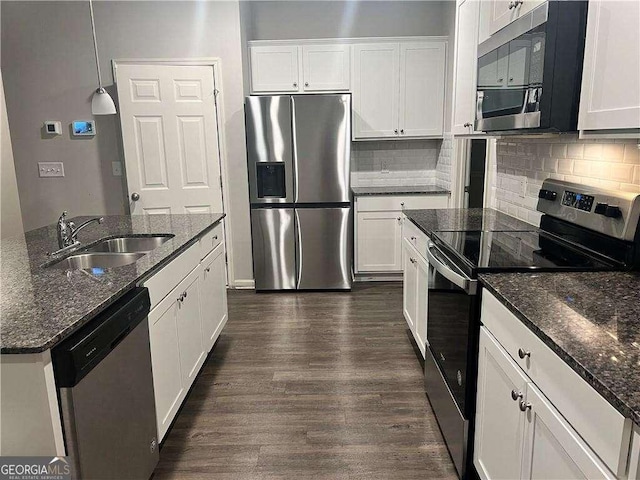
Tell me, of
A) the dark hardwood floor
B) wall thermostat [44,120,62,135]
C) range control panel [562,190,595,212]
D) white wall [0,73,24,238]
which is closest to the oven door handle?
range control panel [562,190,595,212]

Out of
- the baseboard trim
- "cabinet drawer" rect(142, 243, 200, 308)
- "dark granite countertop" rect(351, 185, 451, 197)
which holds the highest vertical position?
"dark granite countertop" rect(351, 185, 451, 197)

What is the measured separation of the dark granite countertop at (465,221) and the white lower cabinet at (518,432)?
998 millimetres

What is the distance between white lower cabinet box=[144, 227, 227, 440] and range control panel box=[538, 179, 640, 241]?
6.05 feet

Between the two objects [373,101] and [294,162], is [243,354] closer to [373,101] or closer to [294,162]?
[294,162]

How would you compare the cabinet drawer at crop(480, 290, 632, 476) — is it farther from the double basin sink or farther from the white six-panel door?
the white six-panel door

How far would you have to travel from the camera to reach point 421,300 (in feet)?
8.84

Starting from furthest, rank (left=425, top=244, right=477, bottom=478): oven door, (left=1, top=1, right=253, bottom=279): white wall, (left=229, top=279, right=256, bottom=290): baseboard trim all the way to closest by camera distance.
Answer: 1. (left=229, top=279, right=256, bottom=290): baseboard trim
2. (left=1, top=1, right=253, bottom=279): white wall
3. (left=425, top=244, right=477, bottom=478): oven door

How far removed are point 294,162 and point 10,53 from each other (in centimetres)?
277

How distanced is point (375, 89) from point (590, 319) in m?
3.60

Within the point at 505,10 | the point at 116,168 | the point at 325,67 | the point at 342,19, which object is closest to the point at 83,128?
the point at 116,168

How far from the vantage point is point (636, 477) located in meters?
0.87

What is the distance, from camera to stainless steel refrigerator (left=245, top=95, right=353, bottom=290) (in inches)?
161

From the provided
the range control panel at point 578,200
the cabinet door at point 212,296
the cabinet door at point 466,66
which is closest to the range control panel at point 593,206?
the range control panel at point 578,200

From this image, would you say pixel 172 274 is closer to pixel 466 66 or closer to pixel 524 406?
pixel 524 406
